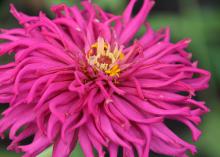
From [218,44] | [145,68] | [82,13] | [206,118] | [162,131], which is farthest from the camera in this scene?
[218,44]

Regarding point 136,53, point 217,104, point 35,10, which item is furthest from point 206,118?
point 35,10

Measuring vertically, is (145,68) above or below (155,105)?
above

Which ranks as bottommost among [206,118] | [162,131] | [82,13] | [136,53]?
[206,118]

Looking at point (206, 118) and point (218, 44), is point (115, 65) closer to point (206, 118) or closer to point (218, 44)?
point (206, 118)

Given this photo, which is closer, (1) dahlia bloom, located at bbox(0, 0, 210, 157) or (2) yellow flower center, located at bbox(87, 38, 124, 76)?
(1) dahlia bloom, located at bbox(0, 0, 210, 157)

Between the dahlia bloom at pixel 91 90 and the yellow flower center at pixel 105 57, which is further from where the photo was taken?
the yellow flower center at pixel 105 57

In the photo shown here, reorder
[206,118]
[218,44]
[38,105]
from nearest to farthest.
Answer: [38,105], [206,118], [218,44]
